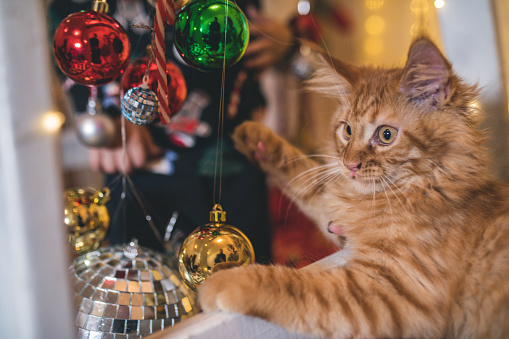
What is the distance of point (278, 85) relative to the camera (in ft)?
9.34

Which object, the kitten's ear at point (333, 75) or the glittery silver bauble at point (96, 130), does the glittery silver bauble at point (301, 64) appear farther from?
the glittery silver bauble at point (96, 130)

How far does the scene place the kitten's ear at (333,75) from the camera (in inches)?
36.2

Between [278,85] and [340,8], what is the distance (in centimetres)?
70

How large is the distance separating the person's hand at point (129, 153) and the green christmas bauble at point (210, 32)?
50 centimetres

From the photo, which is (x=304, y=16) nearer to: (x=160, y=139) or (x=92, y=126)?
(x=160, y=139)

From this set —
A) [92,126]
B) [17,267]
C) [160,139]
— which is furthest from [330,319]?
[160,139]

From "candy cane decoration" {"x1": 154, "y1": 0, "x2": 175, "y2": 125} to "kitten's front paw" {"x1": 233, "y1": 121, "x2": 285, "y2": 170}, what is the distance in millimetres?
306

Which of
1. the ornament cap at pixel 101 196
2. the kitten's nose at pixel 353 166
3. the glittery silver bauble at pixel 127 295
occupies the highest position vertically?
the kitten's nose at pixel 353 166

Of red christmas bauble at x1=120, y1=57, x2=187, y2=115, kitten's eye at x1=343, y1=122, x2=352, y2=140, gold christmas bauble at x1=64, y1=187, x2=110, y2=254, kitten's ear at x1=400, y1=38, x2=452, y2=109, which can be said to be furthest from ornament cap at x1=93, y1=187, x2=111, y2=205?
kitten's ear at x1=400, y1=38, x2=452, y2=109

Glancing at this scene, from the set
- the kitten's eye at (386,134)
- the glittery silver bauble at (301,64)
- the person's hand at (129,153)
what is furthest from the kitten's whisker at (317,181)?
the glittery silver bauble at (301,64)

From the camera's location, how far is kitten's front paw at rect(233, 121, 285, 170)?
0.98 meters

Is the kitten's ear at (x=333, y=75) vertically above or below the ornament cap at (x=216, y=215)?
above

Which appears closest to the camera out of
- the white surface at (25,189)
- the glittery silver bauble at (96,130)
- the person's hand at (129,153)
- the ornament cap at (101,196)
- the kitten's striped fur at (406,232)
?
the white surface at (25,189)

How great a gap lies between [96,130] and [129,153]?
0.15 meters
